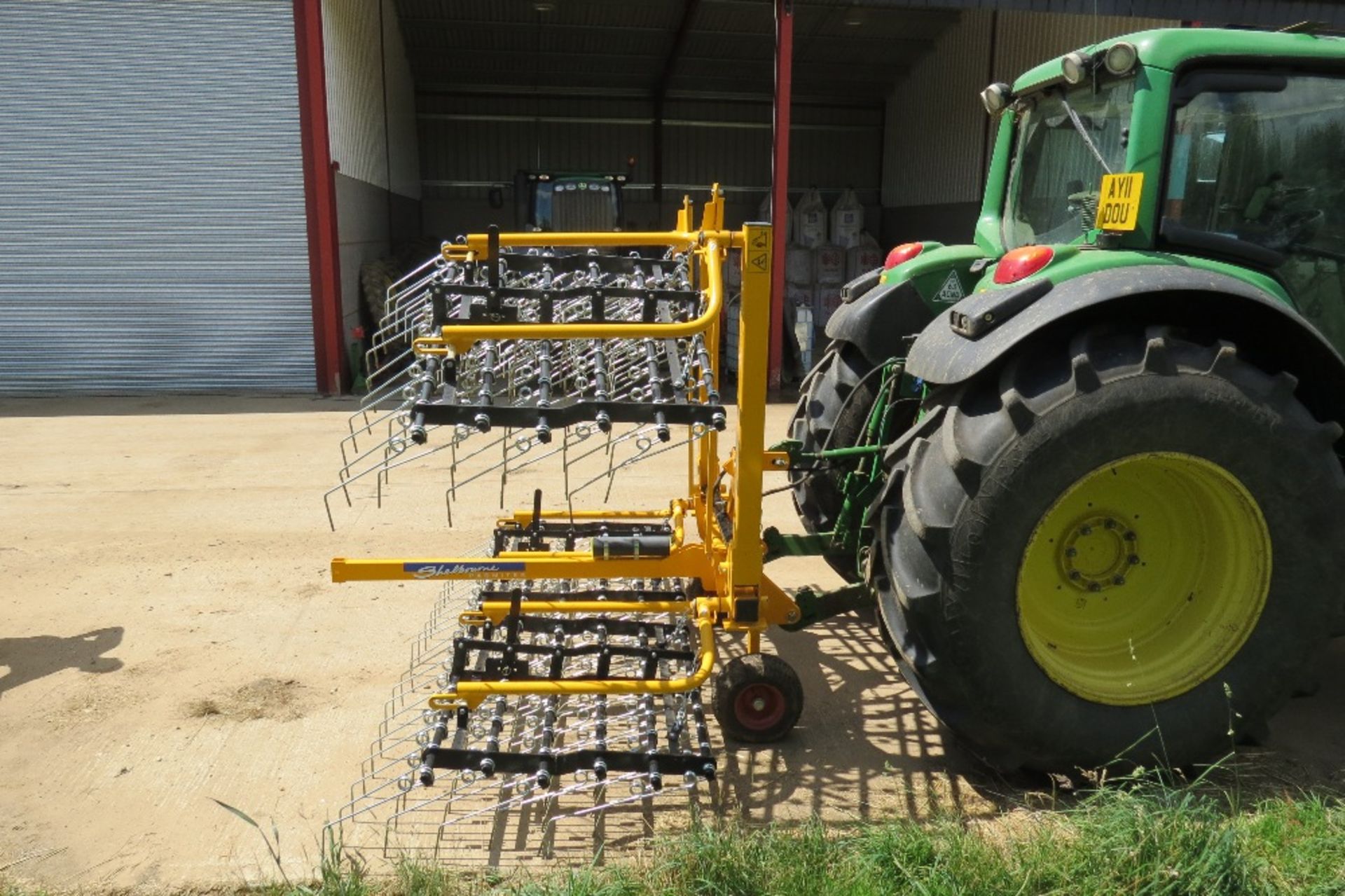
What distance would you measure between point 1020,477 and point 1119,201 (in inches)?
37.5

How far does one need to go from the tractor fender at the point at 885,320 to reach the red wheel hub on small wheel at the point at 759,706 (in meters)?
1.38

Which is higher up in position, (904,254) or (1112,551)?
(904,254)

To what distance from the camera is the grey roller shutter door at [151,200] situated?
893 centimetres

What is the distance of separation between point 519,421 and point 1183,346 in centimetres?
171

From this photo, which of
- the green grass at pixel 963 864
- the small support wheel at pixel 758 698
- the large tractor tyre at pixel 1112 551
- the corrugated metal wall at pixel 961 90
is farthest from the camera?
the corrugated metal wall at pixel 961 90

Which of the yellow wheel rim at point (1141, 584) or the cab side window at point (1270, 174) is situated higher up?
the cab side window at point (1270, 174)

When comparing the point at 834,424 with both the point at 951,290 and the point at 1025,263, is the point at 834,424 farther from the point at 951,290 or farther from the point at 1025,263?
the point at 1025,263

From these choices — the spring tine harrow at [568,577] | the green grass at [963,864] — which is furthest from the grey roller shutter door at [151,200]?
the green grass at [963,864]

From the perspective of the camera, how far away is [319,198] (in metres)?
9.18

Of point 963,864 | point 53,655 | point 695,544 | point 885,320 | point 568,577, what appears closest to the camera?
point 963,864

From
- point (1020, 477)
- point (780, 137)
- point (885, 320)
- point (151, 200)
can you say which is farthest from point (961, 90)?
point (1020, 477)

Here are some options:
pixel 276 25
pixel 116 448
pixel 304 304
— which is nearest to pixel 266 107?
pixel 276 25

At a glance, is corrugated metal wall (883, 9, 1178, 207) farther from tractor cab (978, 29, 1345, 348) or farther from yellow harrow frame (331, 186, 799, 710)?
yellow harrow frame (331, 186, 799, 710)

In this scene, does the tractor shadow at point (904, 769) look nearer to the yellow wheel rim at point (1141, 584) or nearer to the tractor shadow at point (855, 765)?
the tractor shadow at point (855, 765)
